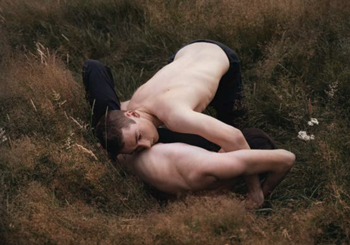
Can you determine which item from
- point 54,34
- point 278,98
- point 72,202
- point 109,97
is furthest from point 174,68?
point 54,34

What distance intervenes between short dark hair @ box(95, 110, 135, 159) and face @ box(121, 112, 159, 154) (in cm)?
3

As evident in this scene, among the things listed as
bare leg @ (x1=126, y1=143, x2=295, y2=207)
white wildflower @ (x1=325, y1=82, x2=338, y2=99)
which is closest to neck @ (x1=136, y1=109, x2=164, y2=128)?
bare leg @ (x1=126, y1=143, x2=295, y2=207)

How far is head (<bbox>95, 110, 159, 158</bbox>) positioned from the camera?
4.09 metres

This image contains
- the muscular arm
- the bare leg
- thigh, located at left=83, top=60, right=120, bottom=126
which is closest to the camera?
the bare leg

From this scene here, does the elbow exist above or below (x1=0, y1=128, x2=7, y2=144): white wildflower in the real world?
above

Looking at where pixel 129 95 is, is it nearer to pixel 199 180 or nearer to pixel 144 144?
pixel 144 144

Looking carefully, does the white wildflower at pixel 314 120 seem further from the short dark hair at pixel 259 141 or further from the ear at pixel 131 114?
the ear at pixel 131 114

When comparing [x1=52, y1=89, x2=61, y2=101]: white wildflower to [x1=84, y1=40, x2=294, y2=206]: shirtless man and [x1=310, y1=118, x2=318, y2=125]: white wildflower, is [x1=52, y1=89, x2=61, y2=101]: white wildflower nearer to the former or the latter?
[x1=84, y1=40, x2=294, y2=206]: shirtless man

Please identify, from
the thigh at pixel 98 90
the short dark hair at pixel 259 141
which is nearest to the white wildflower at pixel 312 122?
the short dark hair at pixel 259 141

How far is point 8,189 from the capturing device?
13.0ft

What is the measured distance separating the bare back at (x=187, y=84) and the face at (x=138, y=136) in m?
0.11

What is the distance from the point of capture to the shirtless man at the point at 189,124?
3771 mm

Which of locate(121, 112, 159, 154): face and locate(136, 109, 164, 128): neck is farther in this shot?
locate(136, 109, 164, 128): neck

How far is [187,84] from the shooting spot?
14.1 ft
